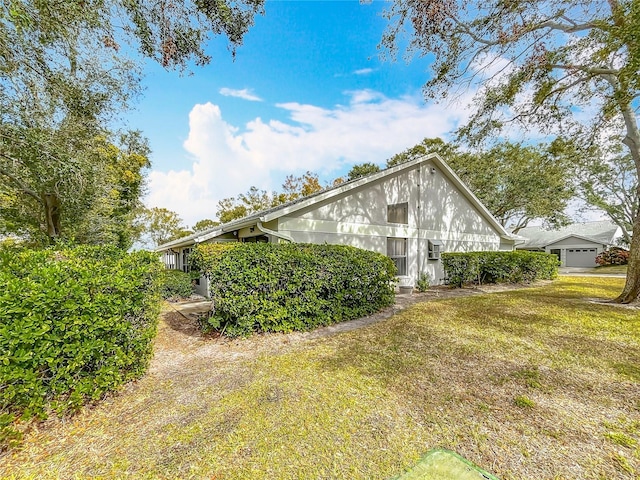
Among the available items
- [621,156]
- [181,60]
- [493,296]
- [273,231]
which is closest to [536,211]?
[621,156]

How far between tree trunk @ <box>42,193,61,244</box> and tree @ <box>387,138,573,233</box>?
22766 millimetres

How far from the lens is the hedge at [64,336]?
257cm

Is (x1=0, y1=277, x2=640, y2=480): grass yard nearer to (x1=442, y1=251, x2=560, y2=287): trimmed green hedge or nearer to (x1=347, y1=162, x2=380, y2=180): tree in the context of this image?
(x1=442, y1=251, x2=560, y2=287): trimmed green hedge

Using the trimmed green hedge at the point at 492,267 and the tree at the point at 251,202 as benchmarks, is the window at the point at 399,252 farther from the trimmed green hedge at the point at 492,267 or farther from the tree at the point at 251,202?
the tree at the point at 251,202

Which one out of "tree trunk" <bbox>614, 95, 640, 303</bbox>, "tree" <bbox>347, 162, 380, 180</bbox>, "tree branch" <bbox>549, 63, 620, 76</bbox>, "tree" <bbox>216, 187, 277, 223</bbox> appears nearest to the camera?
"tree branch" <bbox>549, 63, 620, 76</bbox>

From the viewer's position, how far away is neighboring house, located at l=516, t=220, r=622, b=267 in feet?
95.6

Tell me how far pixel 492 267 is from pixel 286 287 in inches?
448

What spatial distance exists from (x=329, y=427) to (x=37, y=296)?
3.20 meters

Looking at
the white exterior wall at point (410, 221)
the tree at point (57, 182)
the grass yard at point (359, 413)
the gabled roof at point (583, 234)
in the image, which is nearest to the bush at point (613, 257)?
the gabled roof at point (583, 234)

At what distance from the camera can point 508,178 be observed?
22.1 meters

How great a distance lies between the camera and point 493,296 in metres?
9.99

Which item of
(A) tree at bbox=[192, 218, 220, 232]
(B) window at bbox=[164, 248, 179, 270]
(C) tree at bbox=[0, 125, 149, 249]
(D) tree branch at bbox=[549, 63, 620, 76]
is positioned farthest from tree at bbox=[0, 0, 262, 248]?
(A) tree at bbox=[192, 218, 220, 232]

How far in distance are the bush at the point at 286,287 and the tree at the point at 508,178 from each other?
17846mm

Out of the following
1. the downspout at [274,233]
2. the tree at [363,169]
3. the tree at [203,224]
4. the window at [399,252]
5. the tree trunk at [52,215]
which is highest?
the tree at [363,169]
